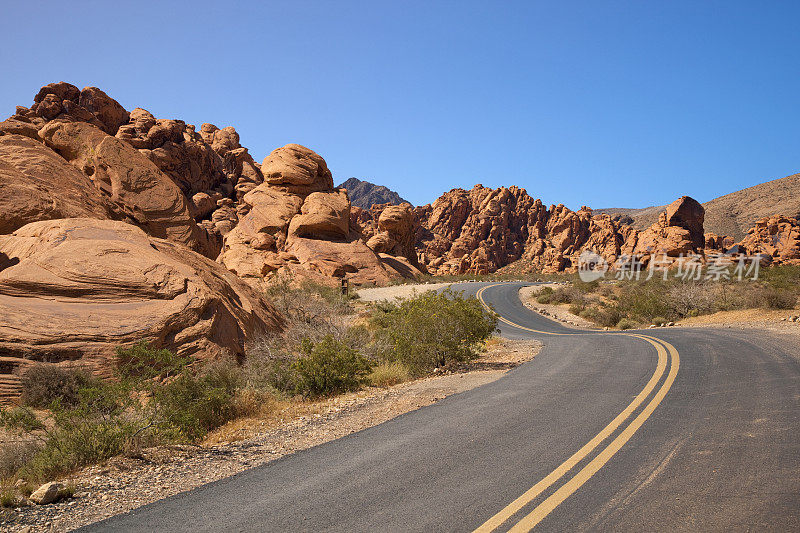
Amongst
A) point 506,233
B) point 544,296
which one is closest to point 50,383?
point 544,296

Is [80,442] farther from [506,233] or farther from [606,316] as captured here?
[506,233]

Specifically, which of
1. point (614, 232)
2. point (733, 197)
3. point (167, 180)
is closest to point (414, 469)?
point (167, 180)

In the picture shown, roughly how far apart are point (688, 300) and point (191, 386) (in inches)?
955

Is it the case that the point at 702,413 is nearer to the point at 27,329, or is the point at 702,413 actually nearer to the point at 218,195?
the point at 27,329

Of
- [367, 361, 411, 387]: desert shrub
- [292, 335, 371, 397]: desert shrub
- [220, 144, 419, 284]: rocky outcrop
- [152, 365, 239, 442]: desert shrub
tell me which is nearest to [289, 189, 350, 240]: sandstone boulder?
[220, 144, 419, 284]: rocky outcrop

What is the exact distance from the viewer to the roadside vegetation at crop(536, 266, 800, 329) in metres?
20.6

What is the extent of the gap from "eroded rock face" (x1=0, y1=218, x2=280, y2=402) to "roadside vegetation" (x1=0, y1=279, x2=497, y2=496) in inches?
20.3

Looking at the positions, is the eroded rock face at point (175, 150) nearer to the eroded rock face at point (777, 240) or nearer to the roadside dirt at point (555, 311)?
the roadside dirt at point (555, 311)

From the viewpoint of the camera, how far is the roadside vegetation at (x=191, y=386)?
5.17m

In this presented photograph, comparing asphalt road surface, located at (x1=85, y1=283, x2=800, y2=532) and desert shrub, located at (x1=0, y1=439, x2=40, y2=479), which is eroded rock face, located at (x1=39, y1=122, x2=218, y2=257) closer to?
desert shrub, located at (x1=0, y1=439, x2=40, y2=479)

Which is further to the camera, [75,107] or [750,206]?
[750,206]

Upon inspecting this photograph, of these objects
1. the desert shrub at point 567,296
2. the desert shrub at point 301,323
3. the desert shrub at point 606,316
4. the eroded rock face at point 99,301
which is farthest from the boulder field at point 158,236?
the desert shrub at point 606,316

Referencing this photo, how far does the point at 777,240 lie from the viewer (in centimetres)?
5916

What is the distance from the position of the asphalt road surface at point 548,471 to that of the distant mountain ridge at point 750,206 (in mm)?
89992
